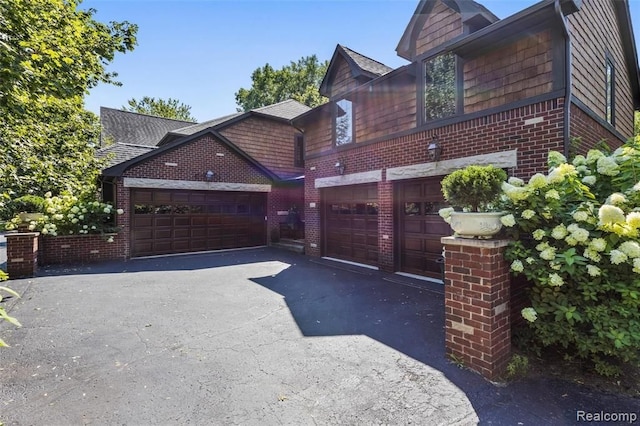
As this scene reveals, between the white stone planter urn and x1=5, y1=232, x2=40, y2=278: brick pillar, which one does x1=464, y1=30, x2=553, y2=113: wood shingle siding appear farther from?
x1=5, y1=232, x2=40, y2=278: brick pillar

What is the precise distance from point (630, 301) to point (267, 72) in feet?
121

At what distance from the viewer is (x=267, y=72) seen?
34.3 m

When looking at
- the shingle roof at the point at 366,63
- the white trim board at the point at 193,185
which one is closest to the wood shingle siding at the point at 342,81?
the shingle roof at the point at 366,63

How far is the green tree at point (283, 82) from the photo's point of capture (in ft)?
113

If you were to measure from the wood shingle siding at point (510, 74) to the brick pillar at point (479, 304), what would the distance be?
12.6ft

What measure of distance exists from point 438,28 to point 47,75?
7434mm

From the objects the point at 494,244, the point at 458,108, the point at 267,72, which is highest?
the point at 267,72

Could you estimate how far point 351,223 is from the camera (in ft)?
31.0

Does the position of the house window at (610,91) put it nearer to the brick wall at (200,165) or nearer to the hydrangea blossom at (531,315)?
the hydrangea blossom at (531,315)

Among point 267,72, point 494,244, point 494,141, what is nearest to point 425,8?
point 494,141

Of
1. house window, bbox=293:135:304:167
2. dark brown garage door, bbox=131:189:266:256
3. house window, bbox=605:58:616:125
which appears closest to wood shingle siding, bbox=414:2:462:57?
house window, bbox=605:58:616:125

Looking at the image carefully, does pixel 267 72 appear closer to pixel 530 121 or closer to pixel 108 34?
pixel 108 34

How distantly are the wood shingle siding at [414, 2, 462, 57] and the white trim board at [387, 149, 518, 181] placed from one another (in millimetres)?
2751

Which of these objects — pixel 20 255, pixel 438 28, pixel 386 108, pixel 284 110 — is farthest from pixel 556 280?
pixel 284 110
